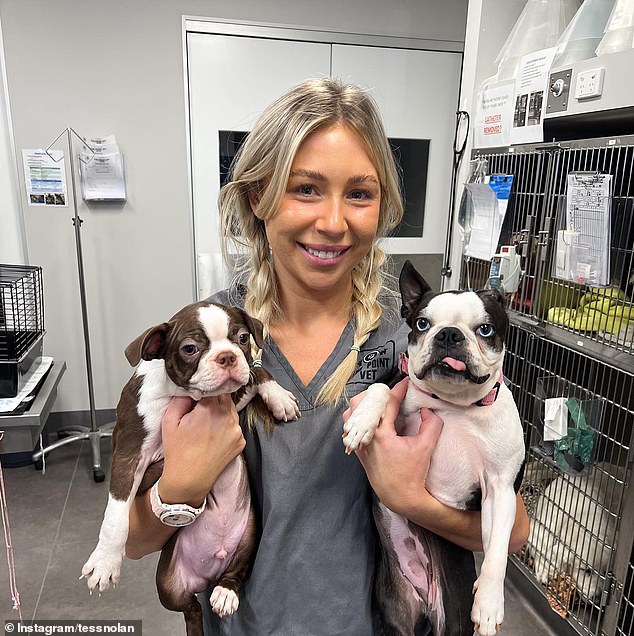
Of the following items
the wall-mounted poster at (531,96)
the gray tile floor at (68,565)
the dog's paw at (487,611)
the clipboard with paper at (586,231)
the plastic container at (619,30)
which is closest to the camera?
the dog's paw at (487,611)

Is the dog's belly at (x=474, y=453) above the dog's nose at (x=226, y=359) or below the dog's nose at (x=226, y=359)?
below

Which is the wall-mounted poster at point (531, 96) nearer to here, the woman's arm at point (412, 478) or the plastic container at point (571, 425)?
the plastic container at point (571, 425)

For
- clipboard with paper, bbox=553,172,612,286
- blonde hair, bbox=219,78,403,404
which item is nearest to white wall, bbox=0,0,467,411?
clipboard with paper, bbox=553,172,612,286

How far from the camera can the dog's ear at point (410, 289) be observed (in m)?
1.15

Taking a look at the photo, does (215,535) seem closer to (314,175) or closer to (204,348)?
(204,348)

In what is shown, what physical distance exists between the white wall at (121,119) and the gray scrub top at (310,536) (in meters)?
2.67

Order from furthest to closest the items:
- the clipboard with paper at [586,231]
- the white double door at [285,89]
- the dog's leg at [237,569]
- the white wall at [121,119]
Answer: the white double door at [285,89], the white wall at [121,119], the clipboard with paper at [586,231], the dog's leg at [237,569]

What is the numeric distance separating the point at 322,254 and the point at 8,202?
3007mm

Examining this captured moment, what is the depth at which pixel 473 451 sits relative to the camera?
1084 mm

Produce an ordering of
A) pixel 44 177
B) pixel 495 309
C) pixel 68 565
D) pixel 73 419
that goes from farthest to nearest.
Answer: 1. pixel 73 419
2. pixel 44 177
3. pixel 68 565
4. pixel 495 309

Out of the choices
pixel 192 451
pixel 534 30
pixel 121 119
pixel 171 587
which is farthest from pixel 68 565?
pixel 534 30

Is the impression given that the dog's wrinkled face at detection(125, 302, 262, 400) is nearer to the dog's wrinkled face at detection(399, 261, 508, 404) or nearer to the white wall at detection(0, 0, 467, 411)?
the dog's wrinkled face at detection(399, 261, 508, 404)

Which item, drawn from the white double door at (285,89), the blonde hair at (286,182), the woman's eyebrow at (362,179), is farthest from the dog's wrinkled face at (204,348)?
the white double door at (285,89)

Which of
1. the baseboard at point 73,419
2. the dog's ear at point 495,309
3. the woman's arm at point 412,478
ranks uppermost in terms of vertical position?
the dog's ear at point 495,309
